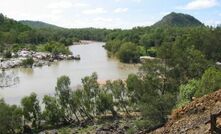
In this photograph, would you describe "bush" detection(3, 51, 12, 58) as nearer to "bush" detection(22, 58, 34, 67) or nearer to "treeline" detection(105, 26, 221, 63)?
"bush" detection(22, 58, 34, 67)

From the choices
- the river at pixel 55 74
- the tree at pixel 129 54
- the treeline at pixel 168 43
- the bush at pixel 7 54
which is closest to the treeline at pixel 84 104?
the treeline at pixel 168 43

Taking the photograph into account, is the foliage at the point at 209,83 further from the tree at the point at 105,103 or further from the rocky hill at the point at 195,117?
the rocky hill at the point at 195,117

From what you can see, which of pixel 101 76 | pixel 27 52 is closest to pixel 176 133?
pixel 101 76

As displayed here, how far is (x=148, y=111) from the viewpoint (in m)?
35.8

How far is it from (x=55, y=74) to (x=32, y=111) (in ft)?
142

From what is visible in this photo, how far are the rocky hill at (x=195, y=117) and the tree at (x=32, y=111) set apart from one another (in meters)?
33.0

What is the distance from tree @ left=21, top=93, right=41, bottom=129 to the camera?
146 ft

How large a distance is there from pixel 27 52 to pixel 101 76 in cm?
5139

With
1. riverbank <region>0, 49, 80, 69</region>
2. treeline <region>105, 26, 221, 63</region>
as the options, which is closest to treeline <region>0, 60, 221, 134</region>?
treeline <region>105, 26, 221, 63</region>

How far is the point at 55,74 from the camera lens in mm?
87875

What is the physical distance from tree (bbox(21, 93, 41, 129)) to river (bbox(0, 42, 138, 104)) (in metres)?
14.5

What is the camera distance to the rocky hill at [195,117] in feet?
37.3

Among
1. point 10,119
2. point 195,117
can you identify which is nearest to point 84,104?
point 10,119

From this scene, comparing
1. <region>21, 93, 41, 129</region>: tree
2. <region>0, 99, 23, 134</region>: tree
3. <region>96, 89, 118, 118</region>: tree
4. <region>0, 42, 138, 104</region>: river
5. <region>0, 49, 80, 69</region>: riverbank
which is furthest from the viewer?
<region>0, 49, 80, 69</region>: riverbank
